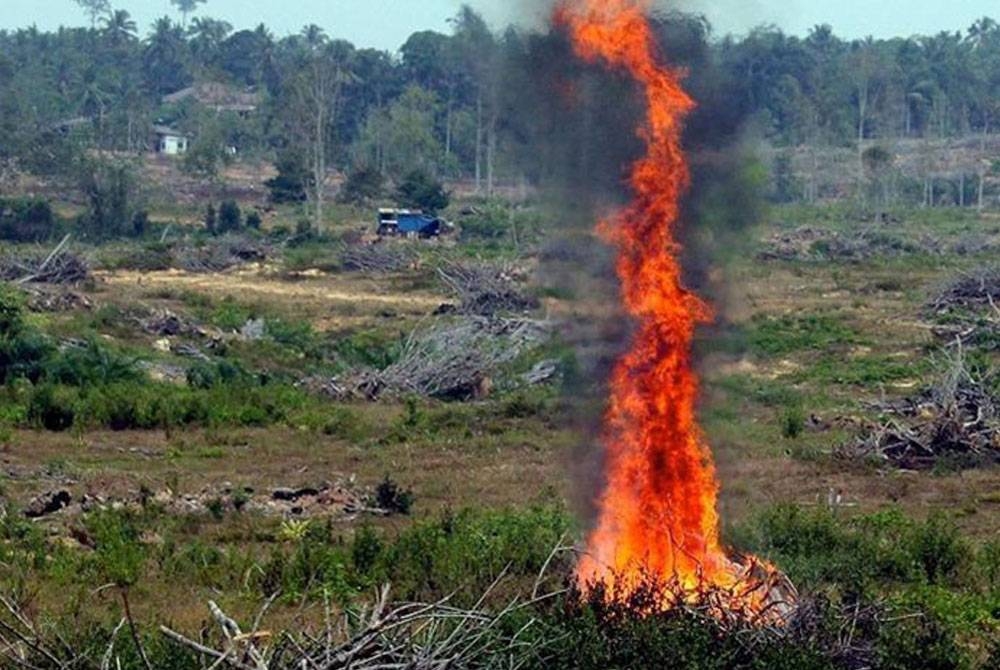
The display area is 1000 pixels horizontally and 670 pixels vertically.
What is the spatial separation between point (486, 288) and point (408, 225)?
2105cm

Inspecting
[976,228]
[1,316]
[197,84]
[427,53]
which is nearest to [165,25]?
[197,84]

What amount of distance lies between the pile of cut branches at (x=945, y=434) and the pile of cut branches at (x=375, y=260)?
2696 cm

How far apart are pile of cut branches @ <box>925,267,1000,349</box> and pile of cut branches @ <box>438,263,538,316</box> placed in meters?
9.13

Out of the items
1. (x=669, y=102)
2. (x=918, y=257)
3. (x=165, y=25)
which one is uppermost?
(x=165, y=25)

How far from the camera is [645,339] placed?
38.7ft

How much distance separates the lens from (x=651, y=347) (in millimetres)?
11766

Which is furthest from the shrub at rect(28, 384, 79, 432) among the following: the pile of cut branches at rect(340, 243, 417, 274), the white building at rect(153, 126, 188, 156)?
the white building at rect(153, 126, 188, 156)

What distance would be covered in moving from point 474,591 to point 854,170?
73.1 meters

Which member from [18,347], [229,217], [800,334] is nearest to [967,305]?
[800,334]

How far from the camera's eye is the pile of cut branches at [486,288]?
35.2 meters

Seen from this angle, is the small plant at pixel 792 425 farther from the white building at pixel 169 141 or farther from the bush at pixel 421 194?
the white building at pixel 169 141

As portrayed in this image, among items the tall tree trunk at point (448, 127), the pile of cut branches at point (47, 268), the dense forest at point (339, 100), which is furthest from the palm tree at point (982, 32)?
the pile of cut branches at point (47, 268)

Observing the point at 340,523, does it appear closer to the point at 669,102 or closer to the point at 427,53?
the point at 669,102

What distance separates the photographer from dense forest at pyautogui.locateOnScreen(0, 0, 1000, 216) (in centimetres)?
6875
